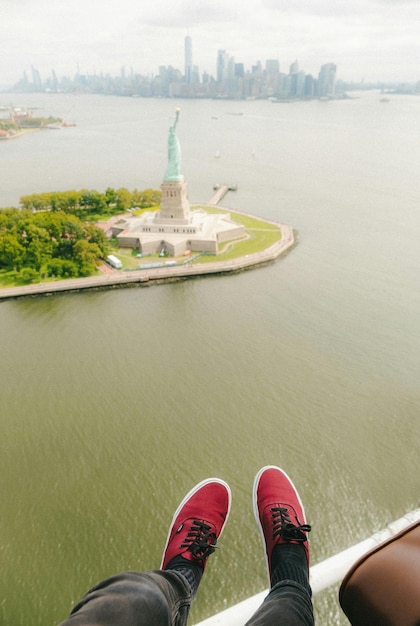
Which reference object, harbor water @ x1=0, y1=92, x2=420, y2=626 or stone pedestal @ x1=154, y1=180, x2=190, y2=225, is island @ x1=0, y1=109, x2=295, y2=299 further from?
harbor water @ x1=0, y1=92, x2=420, y2=626

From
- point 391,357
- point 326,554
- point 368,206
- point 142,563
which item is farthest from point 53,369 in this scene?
point 368,206

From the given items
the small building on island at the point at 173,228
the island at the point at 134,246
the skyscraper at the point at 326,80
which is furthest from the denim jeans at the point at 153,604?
the skyscraper at the point at 326,80

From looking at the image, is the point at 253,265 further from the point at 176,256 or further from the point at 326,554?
the point at 326,554

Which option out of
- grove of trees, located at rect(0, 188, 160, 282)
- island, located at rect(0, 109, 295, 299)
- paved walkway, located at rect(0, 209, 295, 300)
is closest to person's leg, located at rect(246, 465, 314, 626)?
paved walkway, located at rect(0, 209, 295, 300)

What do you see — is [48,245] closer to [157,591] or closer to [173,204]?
[173,204]

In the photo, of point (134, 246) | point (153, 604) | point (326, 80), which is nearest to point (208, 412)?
point (153, 604)

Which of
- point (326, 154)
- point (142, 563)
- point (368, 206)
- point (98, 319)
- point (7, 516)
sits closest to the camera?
point (142, 563)
